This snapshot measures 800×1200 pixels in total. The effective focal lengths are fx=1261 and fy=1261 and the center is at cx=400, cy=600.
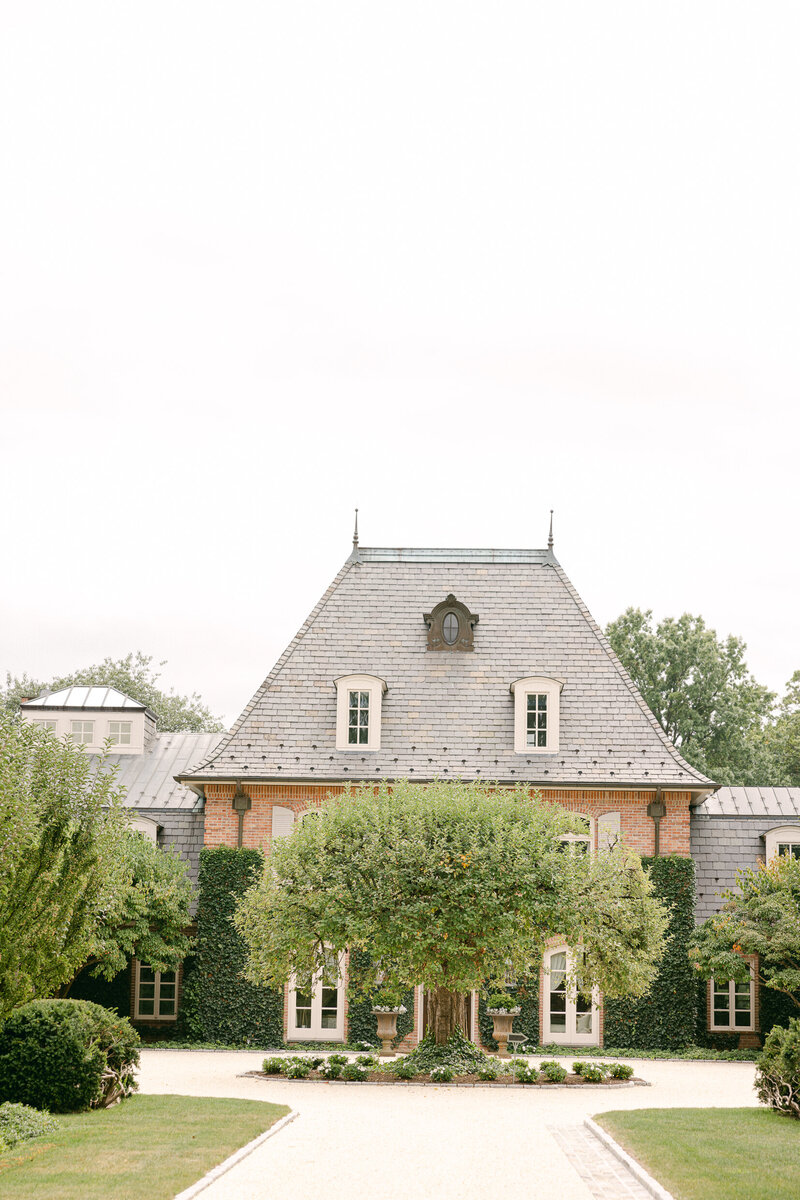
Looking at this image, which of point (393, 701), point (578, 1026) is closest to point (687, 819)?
point (578, 1026)

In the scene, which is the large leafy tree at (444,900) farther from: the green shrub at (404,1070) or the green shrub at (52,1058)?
the green shrub at (52,1058)

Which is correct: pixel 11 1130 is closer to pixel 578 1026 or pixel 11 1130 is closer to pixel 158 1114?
pixel 158 1114

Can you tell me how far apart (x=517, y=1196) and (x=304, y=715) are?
18100 millimetres

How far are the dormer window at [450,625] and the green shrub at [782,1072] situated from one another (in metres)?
14.6

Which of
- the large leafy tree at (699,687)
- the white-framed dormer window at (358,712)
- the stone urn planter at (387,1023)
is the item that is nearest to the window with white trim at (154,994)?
the stone urn planter at (387,1023)

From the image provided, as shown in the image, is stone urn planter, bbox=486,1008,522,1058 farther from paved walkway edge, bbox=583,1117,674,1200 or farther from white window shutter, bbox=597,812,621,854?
paved walkway edge, bbox=583,1117,674,1200

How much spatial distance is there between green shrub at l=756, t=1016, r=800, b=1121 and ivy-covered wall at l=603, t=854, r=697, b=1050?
9509mm

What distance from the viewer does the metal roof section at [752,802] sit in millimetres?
31297

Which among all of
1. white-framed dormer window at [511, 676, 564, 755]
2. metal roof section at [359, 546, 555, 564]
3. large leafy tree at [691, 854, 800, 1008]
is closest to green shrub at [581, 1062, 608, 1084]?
large leafy tree at [691, 854, 800, 1008]

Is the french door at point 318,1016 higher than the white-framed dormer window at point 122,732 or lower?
lower

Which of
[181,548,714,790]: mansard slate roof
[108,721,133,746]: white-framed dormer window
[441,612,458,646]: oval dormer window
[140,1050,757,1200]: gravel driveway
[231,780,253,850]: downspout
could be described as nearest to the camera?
[140,1050,757,1200]: gravel driveway

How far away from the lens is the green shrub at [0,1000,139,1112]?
15.6m

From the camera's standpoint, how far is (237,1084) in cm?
1995

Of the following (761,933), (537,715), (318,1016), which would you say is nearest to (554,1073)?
(761,933)
